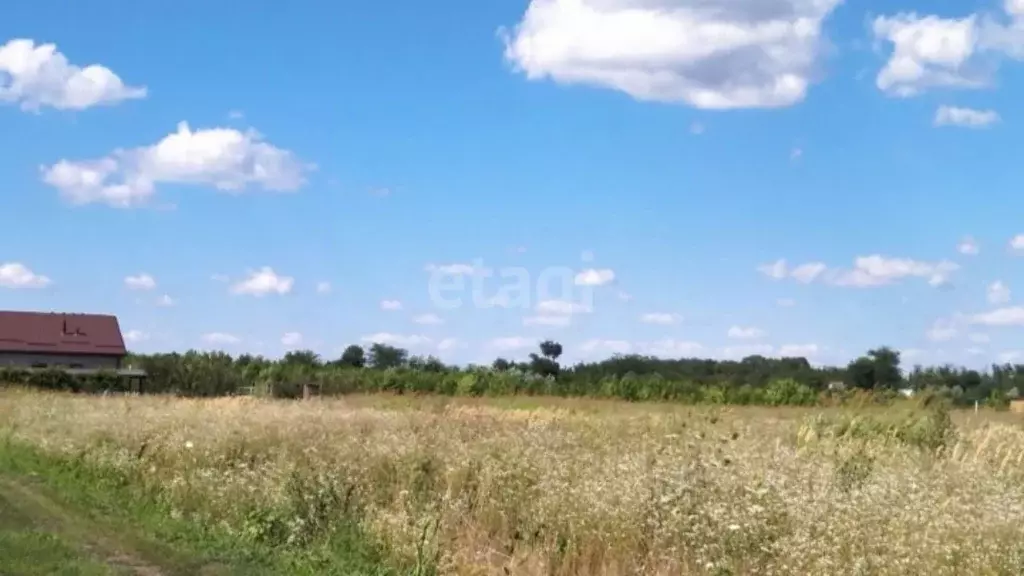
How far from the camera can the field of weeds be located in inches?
348

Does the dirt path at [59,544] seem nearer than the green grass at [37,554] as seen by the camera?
No

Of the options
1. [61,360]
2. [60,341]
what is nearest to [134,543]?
[61,360]

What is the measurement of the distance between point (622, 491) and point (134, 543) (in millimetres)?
5439

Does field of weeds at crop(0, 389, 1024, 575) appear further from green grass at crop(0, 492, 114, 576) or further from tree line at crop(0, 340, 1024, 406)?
tree line at crop(0, 340, 1024, 406)

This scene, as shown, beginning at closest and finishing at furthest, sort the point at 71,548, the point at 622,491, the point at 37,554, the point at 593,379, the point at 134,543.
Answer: the point at 622,491
the point at 37,554
the point at 71,548
the point at 134,543
the point at 593,379

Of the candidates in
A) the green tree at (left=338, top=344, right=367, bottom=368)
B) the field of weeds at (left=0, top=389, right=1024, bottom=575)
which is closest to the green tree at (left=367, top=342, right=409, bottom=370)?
the green tree at (left=338, top=344, right=367, bottom=368)

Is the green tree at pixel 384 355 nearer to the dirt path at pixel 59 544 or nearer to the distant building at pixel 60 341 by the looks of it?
the distant building at pixel 60 341

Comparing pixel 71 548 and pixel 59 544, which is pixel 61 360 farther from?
pixel 71 548

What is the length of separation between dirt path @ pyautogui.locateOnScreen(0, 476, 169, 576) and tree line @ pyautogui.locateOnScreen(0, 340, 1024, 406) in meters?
37.3

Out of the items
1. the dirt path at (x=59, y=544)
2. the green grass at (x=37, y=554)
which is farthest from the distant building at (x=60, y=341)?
the green grass at (x=37, y=554)

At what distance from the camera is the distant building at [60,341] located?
7369 centimetres

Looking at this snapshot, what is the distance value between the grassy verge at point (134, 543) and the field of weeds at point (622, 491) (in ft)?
0.66

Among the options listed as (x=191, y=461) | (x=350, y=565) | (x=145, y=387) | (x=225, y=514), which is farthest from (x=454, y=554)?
(x=145, y=387)

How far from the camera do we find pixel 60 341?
74.2 meters
